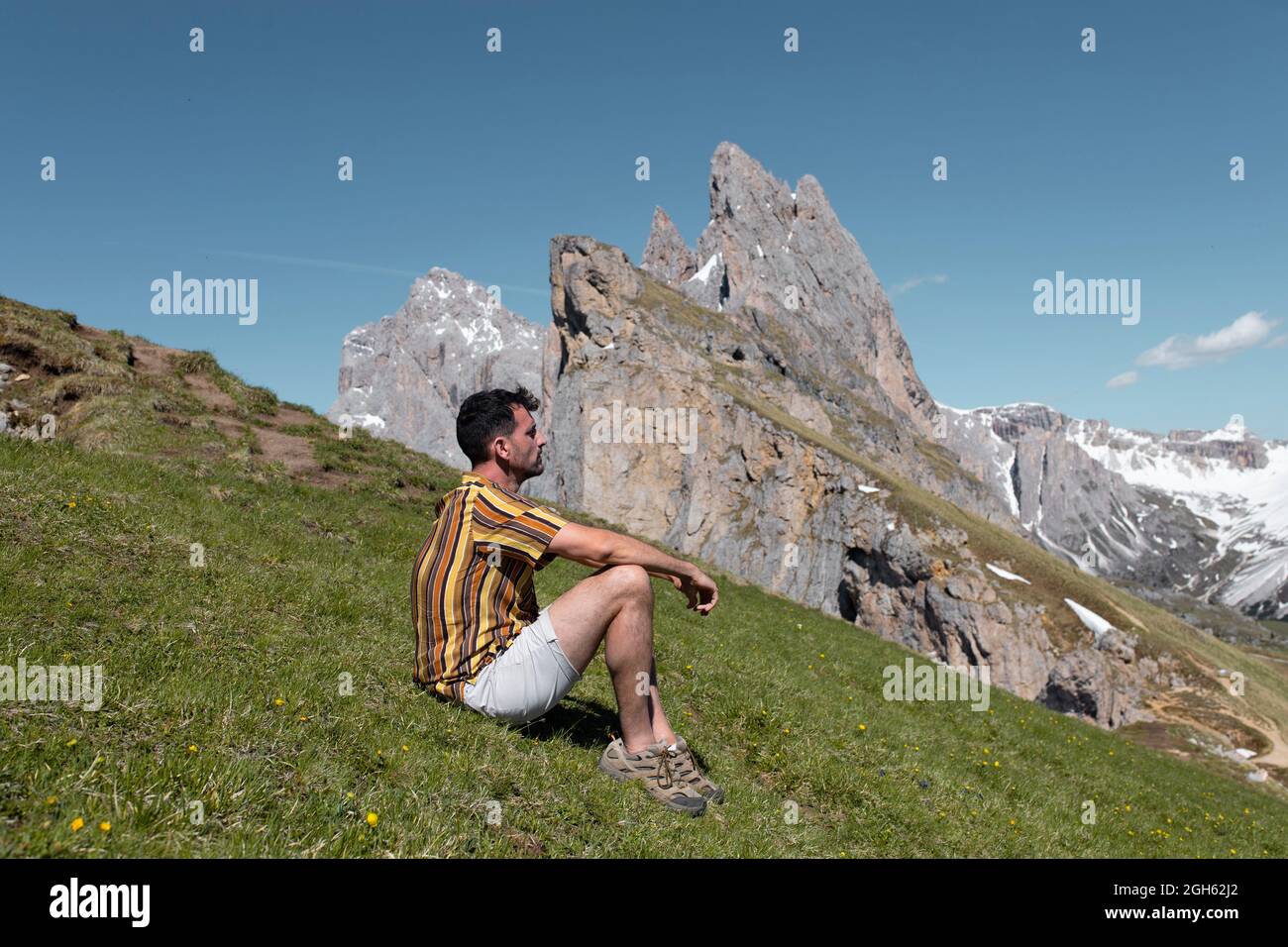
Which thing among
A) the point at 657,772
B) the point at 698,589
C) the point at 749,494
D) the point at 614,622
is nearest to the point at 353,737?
the point at 614,622

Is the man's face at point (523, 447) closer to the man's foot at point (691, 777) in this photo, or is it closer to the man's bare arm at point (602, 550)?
the man's bare arm at point (602, 550)

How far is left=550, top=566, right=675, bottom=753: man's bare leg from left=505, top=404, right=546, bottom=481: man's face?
1371mm

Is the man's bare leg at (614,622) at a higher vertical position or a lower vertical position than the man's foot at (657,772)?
higher

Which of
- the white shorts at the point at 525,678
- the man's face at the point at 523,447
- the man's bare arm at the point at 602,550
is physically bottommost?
the white shorts at the point at 525,678

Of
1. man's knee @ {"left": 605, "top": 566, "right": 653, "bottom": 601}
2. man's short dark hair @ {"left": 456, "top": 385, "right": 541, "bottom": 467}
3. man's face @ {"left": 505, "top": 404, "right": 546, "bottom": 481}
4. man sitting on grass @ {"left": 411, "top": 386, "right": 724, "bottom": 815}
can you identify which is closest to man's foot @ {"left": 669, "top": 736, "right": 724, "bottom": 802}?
man sitting on grass @ {"left": 411, "top": 386, "right": 724, "bottom": 815}

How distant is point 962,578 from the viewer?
93.6 metres

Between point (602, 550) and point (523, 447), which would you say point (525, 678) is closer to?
point (602, 550)

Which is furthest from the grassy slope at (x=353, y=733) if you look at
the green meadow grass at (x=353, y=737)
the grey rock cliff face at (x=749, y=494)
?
the grey rock cliff face at (x=749, y=494)

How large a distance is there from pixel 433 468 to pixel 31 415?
1162 centimetres

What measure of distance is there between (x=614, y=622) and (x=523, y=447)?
80.8 inches

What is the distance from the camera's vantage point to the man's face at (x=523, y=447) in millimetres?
7052

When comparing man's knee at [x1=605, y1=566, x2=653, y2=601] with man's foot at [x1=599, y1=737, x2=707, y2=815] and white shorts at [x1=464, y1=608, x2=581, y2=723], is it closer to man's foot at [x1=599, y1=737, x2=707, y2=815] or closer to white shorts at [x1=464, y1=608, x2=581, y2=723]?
white shorts at [x1=464, y1=608, x2=581, y2=723]

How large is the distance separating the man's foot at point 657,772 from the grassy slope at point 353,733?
207 millimetres
